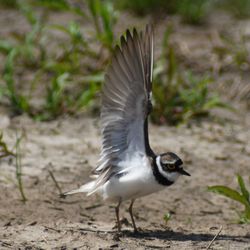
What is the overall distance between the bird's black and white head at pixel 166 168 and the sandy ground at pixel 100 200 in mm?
428

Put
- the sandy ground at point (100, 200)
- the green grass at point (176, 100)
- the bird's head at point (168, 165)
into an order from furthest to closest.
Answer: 1. the green grass at point (176, 100)
2. the bird's head at point (168, 165)
3. the sandy ground at point (100, 200)

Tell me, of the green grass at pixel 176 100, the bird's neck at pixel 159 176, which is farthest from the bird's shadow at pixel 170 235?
the green grass at pixel 176 100

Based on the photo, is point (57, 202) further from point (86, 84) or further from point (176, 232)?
point (86, 84)

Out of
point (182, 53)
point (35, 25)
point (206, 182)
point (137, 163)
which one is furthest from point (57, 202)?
point (182, 53)

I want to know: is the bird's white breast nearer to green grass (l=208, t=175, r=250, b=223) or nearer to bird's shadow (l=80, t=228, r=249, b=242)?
bird's shadow (l=80, t=228, r=249, b=242)

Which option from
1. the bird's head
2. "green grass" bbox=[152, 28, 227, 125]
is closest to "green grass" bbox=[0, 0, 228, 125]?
"green grass" bbox=[152, 28, 227, 125]

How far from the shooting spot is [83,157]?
6.97 meters

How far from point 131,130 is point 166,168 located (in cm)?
38

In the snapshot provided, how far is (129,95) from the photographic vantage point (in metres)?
5.27

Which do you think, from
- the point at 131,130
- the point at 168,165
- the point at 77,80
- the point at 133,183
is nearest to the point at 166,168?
the point at 168,165

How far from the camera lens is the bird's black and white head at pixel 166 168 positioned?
5.18 m

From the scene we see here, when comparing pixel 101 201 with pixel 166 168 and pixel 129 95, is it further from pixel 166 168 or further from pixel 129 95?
pixel 129 95

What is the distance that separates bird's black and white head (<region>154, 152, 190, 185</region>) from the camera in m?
5.18

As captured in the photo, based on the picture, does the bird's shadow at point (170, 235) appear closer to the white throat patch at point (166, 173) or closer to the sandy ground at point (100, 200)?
the sandy ground at point (100, 200)
